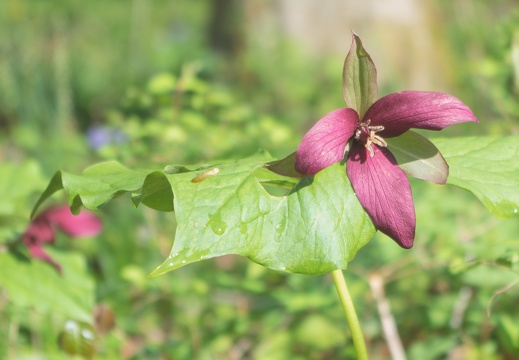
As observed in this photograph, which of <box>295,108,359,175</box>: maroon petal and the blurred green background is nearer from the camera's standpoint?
<box>295,108,359,175</box>: maroon petal

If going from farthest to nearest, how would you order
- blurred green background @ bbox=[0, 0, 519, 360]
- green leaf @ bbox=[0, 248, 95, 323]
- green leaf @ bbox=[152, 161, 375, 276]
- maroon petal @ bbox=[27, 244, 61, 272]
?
blurred green background @ bbox=[0, 0, 519, 360] < maroon petal @ bbox=[27, 244, 61, 272] < green leaf @ bbox=[0, 248, 95, 323] < green leaf @ bbox=[152, 161, 375, 276]

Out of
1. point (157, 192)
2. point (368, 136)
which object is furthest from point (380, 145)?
point (157, 192)

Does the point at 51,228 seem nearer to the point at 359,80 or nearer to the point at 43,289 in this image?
the point at 43,289

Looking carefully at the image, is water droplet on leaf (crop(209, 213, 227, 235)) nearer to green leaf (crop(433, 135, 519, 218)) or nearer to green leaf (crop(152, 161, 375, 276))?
green leaf (crop(152, 161, 375, 276))

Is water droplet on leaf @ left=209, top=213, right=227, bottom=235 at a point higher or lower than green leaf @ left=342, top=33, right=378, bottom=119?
lower

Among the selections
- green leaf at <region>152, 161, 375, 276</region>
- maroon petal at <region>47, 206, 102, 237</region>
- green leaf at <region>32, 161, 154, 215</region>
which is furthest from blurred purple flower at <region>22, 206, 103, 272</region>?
green leaf at <region>152, 161, 375, 276</region>

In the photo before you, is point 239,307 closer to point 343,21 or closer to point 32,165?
point 32,165

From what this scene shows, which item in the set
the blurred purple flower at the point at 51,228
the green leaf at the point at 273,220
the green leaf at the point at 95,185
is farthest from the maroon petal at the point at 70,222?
the green leaf at the point at 273,220
